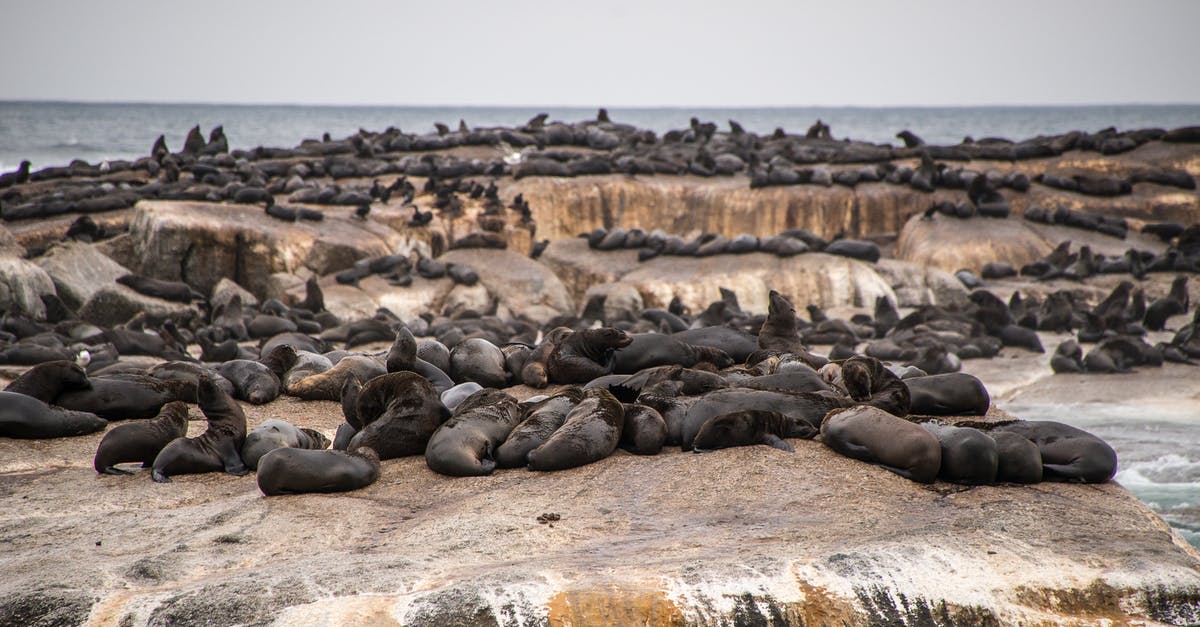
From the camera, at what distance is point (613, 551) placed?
437 cm

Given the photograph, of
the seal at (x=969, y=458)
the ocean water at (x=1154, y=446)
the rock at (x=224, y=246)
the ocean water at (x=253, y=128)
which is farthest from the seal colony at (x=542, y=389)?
the ocean water at (x=253, y=128)

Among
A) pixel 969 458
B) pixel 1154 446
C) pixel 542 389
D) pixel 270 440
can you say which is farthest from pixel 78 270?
pixel 1154 446

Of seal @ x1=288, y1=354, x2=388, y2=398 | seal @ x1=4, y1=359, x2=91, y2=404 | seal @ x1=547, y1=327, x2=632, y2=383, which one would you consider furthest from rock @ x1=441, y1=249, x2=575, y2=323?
seal @ x1=4, y1=359, x2=91, y2=404

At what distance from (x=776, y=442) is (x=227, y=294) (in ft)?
45.5

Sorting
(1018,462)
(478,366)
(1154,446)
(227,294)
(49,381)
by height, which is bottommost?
(227,294)

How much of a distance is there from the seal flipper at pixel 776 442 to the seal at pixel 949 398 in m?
1.27

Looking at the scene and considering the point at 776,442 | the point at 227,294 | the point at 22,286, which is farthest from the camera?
the point at 227,294

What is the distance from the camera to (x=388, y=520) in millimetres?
5031

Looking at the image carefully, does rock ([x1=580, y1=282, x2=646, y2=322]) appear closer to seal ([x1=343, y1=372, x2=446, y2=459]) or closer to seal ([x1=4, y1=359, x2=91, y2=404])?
seal ([x1=4, y1=359, x2=91, y2=404])

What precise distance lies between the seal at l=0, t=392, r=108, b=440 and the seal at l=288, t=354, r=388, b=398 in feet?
5.28

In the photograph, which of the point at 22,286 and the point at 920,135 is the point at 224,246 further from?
the point at 920,135

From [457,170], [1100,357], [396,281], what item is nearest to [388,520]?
[1100,357]

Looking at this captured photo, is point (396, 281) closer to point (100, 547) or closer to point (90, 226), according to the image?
point (90, 226)

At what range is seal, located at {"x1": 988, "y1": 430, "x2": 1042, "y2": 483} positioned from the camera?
18.0 ft
